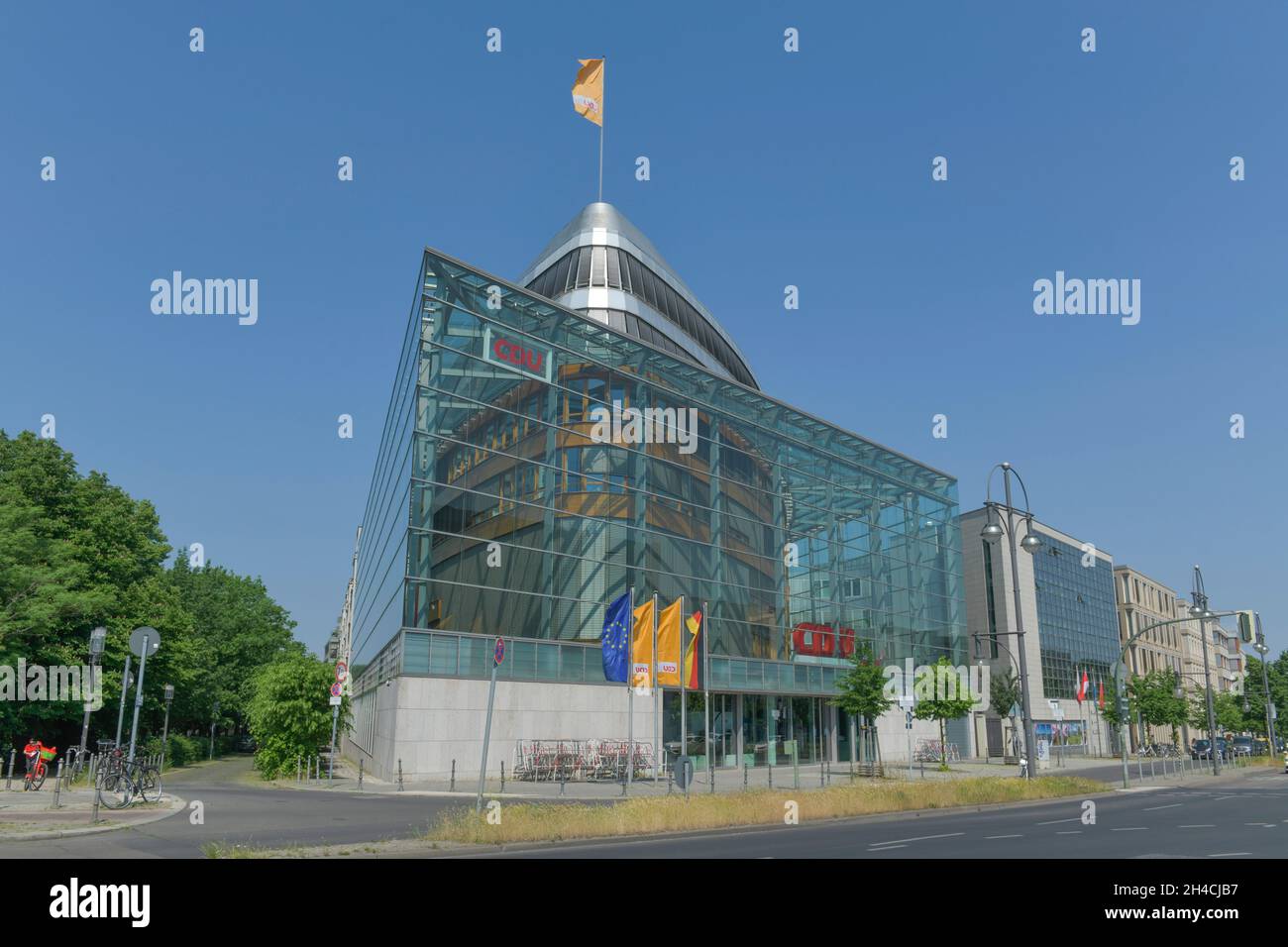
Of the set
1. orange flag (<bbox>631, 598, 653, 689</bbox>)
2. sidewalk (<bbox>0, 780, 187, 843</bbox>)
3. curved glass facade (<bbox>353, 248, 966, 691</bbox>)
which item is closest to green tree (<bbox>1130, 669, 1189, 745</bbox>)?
curved glass facade (<bbox>353, 248, 966, 691</bbox>)

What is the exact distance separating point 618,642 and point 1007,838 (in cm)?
1425

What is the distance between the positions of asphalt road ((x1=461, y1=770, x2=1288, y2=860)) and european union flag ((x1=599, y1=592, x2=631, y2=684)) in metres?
9.26

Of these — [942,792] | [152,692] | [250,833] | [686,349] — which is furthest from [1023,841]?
[686,349]

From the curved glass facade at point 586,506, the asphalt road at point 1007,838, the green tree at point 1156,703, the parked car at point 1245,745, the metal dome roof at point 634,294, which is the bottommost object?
the parked car at point 1245,745

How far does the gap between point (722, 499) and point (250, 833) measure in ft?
108

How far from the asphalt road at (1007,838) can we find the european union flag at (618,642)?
9.26m

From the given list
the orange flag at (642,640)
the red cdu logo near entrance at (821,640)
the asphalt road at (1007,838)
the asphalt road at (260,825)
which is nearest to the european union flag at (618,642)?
the orange flag at (642,640)

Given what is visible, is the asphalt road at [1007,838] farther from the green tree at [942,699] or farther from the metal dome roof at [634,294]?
the metal dome roof at [634,294]

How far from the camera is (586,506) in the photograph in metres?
39.6

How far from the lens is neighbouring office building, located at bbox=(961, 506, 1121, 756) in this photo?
75.4 meters

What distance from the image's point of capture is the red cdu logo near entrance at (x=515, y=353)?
37562 mm

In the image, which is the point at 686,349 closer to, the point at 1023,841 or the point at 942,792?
the point at 942,792

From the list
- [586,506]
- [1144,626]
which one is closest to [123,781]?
[586,506]
